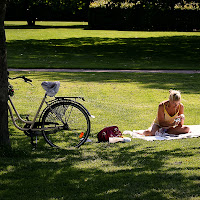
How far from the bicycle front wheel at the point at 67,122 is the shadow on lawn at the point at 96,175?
0.30 meters

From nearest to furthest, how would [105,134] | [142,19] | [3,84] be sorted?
[3,84] → [105,134] → [142,19]

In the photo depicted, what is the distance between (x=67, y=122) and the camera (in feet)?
24.8

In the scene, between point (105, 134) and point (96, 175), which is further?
point (105, 134)

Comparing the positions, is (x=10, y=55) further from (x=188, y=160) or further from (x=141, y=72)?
(x=188, y=160)

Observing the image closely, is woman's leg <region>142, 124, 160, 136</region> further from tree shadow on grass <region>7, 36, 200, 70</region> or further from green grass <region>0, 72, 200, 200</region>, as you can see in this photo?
tree shadow on grass <region>7, 36, 200, 70</region>

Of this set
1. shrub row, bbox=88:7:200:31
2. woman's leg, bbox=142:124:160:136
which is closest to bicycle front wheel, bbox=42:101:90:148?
woman's leg, bbox=142:124:160:136

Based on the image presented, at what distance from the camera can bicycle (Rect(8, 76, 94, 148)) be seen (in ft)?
23.9

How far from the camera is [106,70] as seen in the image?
19625 mm

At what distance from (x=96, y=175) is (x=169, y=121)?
10.9 ft

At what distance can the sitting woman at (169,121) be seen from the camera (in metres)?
8.77

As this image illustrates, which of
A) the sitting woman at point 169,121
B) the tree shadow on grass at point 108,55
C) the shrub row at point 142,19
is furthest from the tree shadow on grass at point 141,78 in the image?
the shrub row at point 142,19

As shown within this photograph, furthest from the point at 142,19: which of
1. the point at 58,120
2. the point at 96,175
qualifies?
the point at 96,175

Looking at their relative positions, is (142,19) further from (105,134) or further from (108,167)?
(108,167)

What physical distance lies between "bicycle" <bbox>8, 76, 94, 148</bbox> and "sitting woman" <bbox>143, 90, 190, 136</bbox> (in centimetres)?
172
